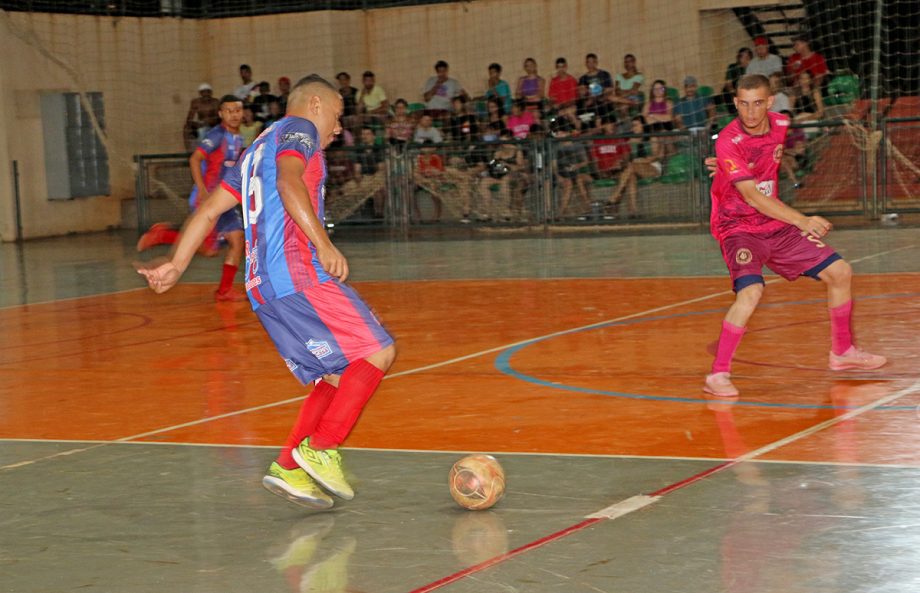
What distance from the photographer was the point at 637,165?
21.7 meters

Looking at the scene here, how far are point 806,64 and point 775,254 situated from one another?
44.8 feet

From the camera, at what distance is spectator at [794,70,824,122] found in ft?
70.1

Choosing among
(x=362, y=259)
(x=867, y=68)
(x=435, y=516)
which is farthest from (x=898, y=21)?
(x=435, y=516)

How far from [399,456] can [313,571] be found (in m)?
1.91

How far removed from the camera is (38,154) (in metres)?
26.5

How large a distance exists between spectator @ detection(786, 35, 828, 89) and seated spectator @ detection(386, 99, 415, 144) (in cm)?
632

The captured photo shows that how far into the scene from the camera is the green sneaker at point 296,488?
582cm

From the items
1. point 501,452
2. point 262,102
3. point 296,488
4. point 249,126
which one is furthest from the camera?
point 262,102

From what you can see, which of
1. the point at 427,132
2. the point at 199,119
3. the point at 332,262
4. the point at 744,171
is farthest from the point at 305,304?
the point at 199,119

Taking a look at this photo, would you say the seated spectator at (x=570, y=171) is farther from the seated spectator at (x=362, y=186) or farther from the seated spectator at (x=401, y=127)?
the seated spectator at (x=362, y=186)

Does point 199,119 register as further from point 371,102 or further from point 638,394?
point 638,394

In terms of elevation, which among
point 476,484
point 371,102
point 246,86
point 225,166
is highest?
point 246,86

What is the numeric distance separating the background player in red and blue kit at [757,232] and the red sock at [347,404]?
9.28 feet

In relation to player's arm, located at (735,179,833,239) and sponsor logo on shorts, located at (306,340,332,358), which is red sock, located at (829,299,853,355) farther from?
sponsor logo on shorts, located at (306,340,332,358)
